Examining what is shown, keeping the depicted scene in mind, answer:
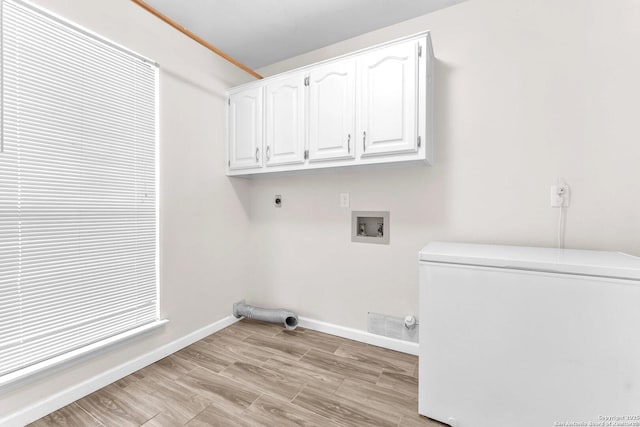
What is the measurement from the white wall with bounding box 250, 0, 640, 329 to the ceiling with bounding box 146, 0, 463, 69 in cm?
12

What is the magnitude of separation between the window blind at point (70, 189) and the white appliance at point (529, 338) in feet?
6.25

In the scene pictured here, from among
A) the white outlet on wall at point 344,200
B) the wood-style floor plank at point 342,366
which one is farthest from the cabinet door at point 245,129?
the wood-style floor plank at point 342,366

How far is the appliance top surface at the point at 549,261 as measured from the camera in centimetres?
108

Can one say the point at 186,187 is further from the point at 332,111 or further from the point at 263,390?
the point at 263,390

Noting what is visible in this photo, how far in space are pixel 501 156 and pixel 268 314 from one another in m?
2.28

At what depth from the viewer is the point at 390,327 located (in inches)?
83.2

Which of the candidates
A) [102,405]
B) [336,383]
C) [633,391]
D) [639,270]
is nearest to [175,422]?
[102,405]

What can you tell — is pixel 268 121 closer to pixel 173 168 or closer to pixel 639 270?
pixel 173 168

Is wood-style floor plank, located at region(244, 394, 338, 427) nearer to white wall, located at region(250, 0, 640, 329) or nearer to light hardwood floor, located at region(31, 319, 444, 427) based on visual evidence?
light hardwood floor, located at region(31, 319, 444, 427)

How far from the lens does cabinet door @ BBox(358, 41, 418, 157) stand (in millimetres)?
1706

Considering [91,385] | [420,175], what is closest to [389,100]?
[420,175]

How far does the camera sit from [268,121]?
2.26m

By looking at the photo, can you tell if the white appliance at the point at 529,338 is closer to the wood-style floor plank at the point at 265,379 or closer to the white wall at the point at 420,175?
A: the white wall at the point at 420,175

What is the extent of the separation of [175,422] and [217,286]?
3.77 ft
